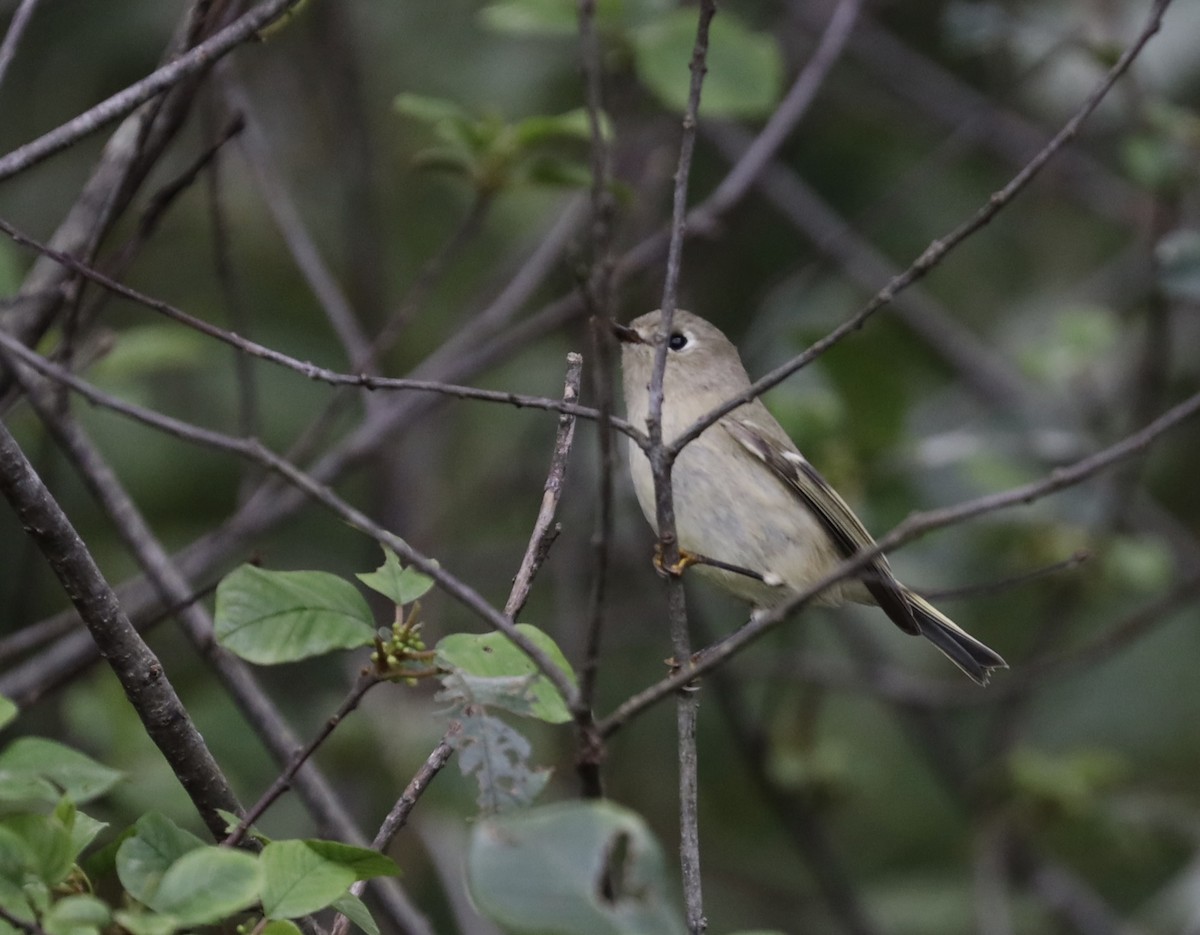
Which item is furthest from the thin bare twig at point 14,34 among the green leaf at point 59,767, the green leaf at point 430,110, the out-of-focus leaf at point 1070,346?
the out-of-focus leaf at point 1070,346

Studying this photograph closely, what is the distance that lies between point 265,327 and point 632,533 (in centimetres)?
160

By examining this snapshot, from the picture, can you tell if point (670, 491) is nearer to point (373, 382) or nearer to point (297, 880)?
point (373, 382)

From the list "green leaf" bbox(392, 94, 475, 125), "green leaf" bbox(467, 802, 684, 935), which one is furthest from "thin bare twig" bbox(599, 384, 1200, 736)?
"green leaf" bbox(392, 94, 475, 125)

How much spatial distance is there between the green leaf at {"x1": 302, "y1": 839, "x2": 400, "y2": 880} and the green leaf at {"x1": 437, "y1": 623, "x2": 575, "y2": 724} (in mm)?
213

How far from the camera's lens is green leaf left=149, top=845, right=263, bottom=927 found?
1463 millimetres

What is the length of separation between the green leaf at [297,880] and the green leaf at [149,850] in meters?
0.12

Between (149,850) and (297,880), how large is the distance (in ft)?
0.63

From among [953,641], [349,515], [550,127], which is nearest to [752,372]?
[953,641]

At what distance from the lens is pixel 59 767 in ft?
6.20

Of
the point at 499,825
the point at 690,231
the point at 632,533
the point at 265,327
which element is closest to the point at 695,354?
the point at 690,231

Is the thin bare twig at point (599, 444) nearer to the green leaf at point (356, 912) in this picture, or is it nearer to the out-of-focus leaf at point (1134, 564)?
the green leaf at point (356, 912)

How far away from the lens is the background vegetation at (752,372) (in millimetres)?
3824

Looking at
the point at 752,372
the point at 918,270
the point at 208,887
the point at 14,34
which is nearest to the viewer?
the point at 208,887

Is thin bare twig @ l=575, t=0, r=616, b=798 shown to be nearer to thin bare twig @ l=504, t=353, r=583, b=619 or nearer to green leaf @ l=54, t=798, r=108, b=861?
thin bare twig @ l=504, t=353, r=583, b=619
